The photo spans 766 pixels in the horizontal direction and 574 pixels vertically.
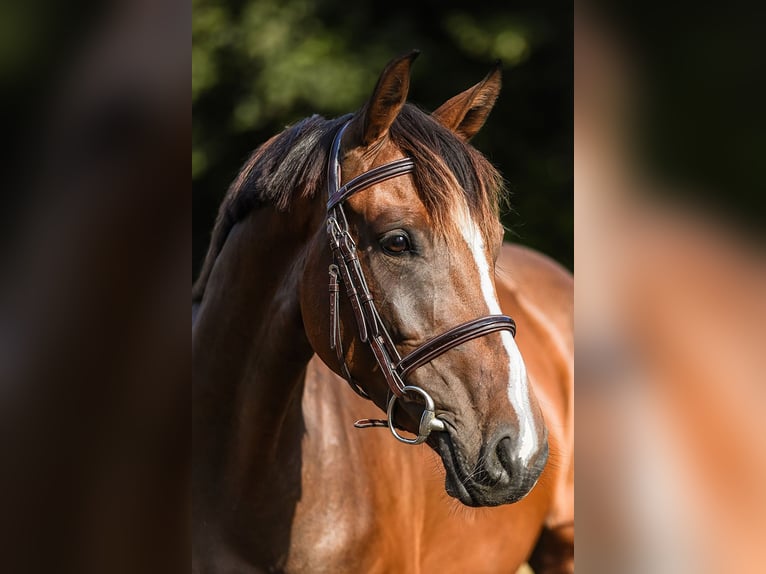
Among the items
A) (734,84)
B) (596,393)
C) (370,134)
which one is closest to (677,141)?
(734,84)

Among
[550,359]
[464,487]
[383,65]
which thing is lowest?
[550,359]

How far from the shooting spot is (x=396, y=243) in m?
1.77

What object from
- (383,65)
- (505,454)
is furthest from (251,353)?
(383,65)

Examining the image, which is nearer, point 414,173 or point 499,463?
point 499,463

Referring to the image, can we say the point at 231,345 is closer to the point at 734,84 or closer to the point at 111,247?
the point at 111,247

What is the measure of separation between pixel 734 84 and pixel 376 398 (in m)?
1.27

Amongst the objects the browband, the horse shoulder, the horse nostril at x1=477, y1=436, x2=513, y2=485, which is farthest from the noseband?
the horse shoulder

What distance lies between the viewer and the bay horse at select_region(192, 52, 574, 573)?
1681 mm

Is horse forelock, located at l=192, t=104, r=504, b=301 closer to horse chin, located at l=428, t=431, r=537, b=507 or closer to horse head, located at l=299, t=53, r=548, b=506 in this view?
horse head, located at l=299, t=53, r=548, b=506

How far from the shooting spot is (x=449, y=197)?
1.75m

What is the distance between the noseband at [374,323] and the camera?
1678mm

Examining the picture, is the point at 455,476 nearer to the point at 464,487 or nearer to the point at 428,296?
the point at 464,487

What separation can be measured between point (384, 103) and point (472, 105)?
415 millimetres

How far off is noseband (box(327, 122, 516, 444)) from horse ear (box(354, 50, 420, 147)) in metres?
0.09
